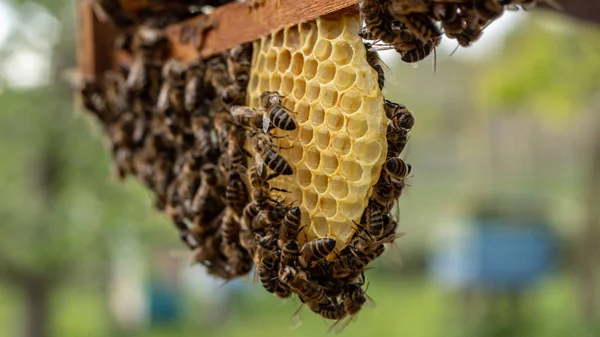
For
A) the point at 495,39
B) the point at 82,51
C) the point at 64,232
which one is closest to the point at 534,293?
the point at 495,39

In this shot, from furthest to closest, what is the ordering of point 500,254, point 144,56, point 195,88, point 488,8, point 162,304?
1. point 162,304
2. point 500,254
3. point 144,56
4. point 195,88
5. point 488,8

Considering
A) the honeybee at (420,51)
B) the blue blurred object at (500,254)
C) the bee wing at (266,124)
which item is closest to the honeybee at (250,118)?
the bee wing at (266,124)

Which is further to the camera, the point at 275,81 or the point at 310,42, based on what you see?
the point at 275,81

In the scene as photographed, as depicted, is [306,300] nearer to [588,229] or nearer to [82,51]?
[82,51]

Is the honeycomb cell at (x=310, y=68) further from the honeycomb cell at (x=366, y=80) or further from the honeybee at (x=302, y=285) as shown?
the honeybee at (x=302, y=285)

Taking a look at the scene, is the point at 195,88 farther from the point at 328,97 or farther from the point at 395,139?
the point at 395,139

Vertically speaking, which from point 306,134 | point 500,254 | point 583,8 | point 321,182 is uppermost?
point 306,134

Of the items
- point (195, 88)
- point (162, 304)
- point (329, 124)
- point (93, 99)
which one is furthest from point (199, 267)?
point (162, 304)
